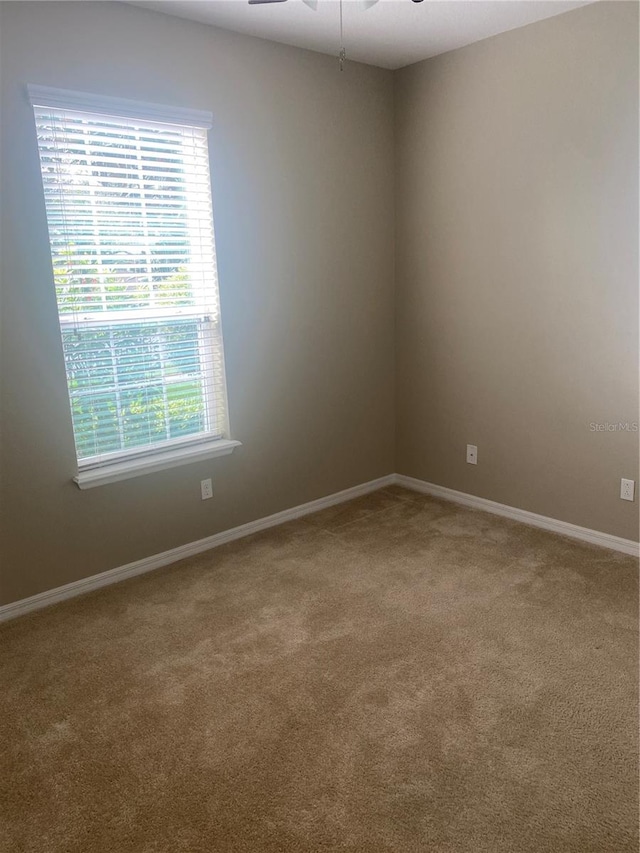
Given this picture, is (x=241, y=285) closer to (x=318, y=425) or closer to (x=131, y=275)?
(x=131, y=275)

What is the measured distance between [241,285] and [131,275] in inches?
24.6

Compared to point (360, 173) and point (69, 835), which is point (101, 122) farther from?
point (69, 835)

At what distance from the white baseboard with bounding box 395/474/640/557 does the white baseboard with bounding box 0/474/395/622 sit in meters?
0.27

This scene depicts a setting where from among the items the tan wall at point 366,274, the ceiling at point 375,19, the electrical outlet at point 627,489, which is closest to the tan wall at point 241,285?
the tan wall at point 366,274

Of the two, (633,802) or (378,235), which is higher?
(378,235)

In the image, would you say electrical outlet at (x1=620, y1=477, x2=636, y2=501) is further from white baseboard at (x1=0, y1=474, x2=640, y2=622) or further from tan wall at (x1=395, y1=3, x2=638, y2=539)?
white baseboard at (x1=0, y1=474, x2=640, y2=622)

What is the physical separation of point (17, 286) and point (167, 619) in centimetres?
156

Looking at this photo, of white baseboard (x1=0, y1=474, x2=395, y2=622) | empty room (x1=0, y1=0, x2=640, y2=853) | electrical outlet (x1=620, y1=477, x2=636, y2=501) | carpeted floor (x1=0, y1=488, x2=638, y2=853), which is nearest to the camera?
carpeted floor (x1=0, y1=488, x2=638, y2=853)

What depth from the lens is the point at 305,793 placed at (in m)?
1.89

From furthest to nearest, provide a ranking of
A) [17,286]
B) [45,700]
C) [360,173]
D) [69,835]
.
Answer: [360,173] → [17,286] → [45,700] → [69,835]

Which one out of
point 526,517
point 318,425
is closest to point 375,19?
point 318,425

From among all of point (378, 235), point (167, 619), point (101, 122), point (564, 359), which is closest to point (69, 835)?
point (167, 619)

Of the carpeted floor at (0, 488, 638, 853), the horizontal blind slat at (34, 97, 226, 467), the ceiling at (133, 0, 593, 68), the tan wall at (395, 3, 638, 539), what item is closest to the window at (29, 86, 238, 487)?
the horizontal blind slat at (34, 97, 226, 467)

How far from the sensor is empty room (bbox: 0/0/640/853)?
1980 millimetres
